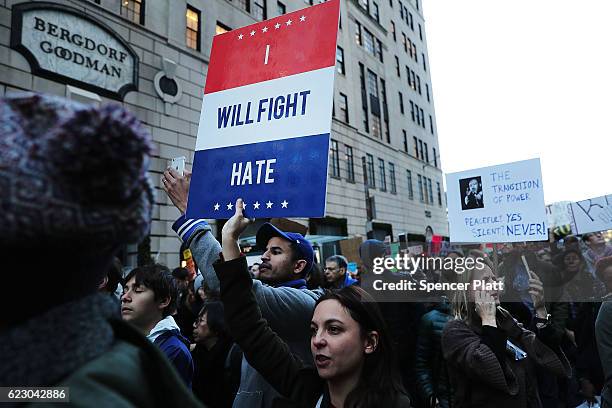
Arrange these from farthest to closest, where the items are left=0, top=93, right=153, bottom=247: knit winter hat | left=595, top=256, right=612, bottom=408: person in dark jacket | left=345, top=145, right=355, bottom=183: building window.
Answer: left=345, top=145, right=355, bottom=183: building window → left=595, top=256, right=612, bottom=408: person in dark jacket → left=0, top=93, right=153, bottom=247: knit winter hat

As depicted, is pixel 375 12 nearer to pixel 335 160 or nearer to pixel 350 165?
pixel 350 165

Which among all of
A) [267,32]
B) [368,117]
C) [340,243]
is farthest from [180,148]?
[368,117]

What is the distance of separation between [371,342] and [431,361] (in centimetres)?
245

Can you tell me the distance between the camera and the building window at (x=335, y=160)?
2099cm

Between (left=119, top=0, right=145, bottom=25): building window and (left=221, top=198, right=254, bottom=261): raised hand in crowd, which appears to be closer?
(left=221, top=198, right=254, bottom=261): raised hand in crowd

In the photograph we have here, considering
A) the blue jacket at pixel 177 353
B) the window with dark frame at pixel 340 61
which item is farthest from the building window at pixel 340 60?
the blue jacket at pixel 177 353

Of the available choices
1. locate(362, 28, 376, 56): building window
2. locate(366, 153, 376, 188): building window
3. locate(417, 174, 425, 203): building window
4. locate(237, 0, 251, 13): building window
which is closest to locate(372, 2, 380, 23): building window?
locate(362, 28, 376, 56): building window

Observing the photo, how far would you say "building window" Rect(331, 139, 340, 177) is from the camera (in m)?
21.0

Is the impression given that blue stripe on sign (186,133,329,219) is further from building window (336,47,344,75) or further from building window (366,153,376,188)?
building window (366,153,376,188)

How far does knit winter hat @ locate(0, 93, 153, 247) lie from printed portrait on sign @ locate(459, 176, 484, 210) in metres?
6.13

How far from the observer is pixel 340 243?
13055mm

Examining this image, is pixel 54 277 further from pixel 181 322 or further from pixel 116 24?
pixel 116 24

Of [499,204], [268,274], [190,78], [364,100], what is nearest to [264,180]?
[268,274]

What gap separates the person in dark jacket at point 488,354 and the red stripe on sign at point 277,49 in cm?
207
